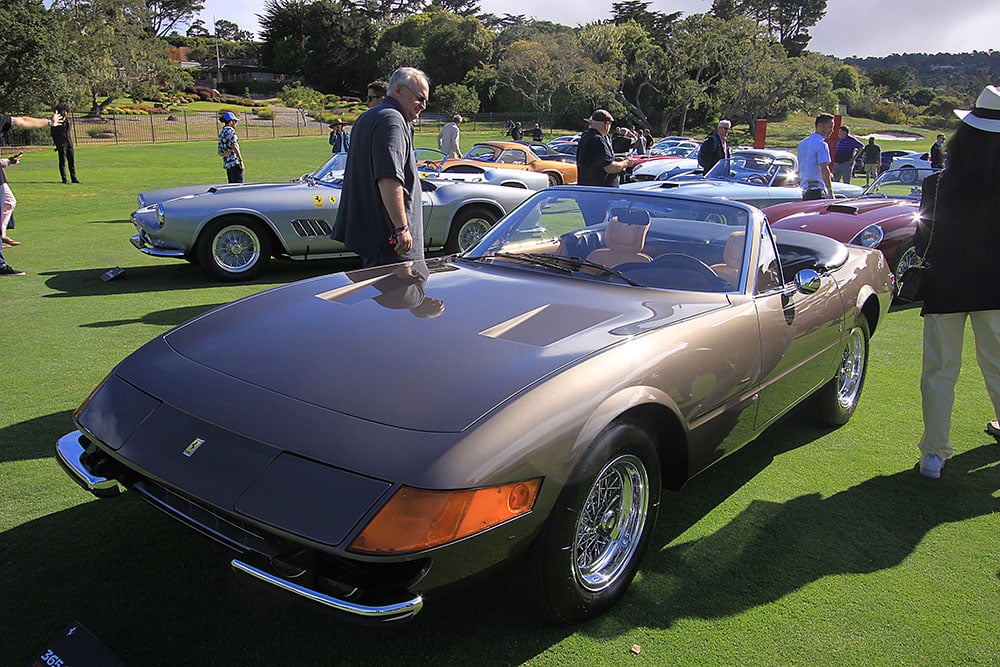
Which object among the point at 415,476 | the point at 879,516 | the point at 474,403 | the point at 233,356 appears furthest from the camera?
the point at 879,516

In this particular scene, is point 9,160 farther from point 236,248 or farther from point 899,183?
point 899,183

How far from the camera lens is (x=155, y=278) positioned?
7.86 m

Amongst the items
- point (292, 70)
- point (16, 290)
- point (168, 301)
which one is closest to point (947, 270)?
point (168, 301)

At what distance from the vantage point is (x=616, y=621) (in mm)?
2469

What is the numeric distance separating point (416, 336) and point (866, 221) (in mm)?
6164

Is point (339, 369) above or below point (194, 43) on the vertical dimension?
below

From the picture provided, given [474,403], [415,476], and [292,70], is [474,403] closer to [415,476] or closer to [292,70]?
[415,476]

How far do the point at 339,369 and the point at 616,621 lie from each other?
49.5 inches

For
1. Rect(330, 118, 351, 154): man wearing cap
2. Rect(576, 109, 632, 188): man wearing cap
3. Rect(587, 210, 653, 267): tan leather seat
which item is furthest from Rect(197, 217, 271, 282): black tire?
Rect(587, 210, 653, 267): tan leather seat

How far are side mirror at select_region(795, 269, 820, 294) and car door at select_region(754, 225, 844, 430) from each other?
0.05 m

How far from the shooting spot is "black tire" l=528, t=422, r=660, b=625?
85.6 inches

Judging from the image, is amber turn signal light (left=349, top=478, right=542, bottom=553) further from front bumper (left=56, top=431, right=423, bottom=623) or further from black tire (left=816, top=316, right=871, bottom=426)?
black tire (left=816, top=316, right=871, bottom=426)

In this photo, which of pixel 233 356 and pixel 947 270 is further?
pixel 947 270

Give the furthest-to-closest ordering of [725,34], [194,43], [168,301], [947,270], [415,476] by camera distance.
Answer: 1. [194,43]
2. [725,34]
3. [168,301]
4. [947,270]
5. [415,476]
